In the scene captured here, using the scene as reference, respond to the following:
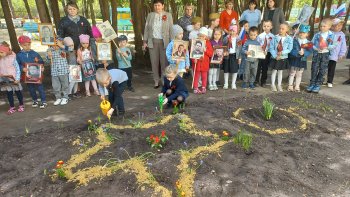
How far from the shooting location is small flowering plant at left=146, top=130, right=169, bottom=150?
4275mm

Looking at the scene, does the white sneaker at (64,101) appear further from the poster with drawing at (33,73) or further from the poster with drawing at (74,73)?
the poster with drawing at (33,73)

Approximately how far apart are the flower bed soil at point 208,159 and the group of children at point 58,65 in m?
1.34

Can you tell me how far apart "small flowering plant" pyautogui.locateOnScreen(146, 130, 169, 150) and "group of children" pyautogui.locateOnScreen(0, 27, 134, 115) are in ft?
4.46

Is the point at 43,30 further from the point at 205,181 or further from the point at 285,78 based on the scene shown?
the point at 285,78

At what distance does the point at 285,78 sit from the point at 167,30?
150 inches

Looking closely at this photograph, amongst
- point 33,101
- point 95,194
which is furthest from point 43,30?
point 95,194

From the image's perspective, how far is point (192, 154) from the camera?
416 centimetres

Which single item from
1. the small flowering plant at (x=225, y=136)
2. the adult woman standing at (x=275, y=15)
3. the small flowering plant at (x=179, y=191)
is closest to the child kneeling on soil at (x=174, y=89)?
the small flowering plant at (x=225, y=136)

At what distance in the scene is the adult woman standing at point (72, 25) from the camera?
6.54 metres

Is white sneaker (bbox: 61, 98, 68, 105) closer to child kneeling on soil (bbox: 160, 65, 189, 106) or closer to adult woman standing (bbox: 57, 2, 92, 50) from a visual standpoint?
adult woman standing (bbox: 57, 2, 92, 50)

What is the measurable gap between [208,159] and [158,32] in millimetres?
4190

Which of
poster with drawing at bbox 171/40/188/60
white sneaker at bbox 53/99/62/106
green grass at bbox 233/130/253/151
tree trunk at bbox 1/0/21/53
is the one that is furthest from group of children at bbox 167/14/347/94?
tree trunk at bbox 1/0/21/53

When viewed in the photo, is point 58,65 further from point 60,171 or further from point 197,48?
point 60,171

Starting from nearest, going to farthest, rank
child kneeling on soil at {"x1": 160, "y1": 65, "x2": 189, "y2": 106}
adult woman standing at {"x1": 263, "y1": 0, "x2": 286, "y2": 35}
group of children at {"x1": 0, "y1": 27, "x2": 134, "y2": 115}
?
child kneeling on soil at {"x1": 160, "y1": 65, "x2": 189, "y2": 106}
group of children at {"x1": 0, "y1": 27, "x2": 134, "y2": 115}
adult woman standing at {"x1": 263, "y1": 0, "x2": 286, "y2": 35}
